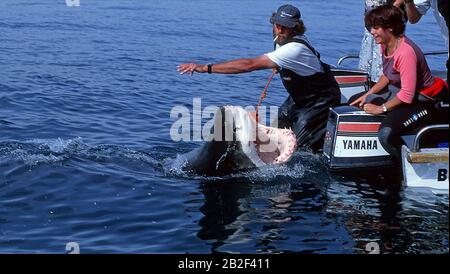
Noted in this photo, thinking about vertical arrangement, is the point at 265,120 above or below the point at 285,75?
below

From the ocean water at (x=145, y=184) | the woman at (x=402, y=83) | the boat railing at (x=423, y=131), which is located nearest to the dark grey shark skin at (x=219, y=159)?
the ocean water at (x=145, y=184)

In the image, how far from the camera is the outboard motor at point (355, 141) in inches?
395

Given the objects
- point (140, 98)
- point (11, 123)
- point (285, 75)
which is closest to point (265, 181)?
point (285, 75)

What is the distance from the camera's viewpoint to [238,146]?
396 inches

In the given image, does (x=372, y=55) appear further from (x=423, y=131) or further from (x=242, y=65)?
(x=423, y=131)

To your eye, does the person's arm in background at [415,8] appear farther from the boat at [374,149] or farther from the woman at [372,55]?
the boat at [374,149]

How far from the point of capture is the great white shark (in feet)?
32.5

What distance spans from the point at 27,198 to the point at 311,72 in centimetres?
397

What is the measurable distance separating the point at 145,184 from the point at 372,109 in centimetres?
300

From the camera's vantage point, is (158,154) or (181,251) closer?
(181,251)

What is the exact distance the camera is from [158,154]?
11672mm

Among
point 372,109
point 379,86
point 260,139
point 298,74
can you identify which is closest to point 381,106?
point 372,109

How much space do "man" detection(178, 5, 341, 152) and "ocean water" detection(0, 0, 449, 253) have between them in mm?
444
